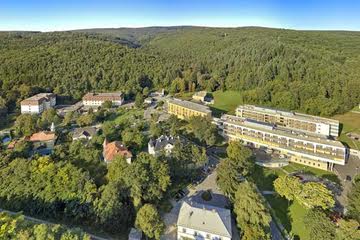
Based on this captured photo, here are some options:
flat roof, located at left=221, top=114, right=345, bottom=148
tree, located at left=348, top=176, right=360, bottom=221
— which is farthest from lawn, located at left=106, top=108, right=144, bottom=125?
tree, located at left=348, top=176, right=360, bottom=221

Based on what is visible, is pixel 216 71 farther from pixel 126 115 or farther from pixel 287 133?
pixel 287 133

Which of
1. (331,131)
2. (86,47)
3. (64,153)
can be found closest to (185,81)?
(86,47)

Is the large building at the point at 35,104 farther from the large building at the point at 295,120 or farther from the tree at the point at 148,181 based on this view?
the tree at the point at 148,181

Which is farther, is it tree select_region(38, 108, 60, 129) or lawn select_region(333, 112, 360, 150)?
tree select_region(38, 108, 60, 129)

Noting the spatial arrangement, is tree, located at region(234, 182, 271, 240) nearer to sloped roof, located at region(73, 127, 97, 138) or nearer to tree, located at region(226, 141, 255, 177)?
tree, located at region(226, 141, 255, 177)

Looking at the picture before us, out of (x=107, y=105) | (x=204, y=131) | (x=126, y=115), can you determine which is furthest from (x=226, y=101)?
(x=204, y=131)

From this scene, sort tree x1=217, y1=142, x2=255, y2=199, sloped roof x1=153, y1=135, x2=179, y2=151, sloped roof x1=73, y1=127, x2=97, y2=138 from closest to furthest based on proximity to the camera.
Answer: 1. tree x1=217, y1=142, x2=255, y2=199
2. sloped roof x1=153, y1=135, x2=179, y2=151
3. sloped roof x1=73, y1=127, x2=97, y2=138

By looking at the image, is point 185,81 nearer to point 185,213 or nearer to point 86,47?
point 86,47

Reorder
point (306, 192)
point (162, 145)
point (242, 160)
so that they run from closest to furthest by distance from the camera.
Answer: point (306, 192) → point (242, 160) → point (162, 145)
